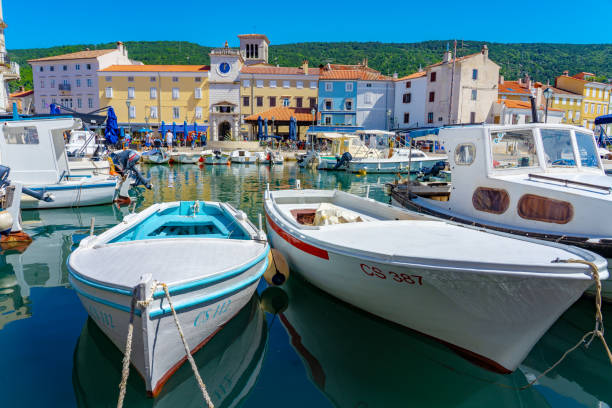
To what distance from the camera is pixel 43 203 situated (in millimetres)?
15336

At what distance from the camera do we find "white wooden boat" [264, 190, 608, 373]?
15.2 feet

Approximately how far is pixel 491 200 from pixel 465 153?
1.26m

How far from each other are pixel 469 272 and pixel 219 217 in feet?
20.3

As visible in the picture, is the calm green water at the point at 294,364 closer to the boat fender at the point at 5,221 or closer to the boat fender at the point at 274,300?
the boat fender at the point at 274,300

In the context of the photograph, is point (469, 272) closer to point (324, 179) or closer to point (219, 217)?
point (219, 217)

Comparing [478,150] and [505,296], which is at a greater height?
[478,150]

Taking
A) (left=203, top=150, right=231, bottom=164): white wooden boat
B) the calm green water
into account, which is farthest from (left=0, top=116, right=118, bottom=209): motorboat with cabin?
(left=203, top=150, right=231, bottom=164): white wooden boat

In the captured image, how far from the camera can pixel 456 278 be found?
16.0 ft

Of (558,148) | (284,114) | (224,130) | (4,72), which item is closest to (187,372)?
(558,148)

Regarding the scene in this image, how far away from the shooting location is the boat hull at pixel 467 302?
4680 millimetres

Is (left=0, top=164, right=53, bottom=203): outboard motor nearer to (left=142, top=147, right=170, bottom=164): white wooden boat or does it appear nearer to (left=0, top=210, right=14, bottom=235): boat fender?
(left=0, top=210, right=14, bottom=235): boat fender

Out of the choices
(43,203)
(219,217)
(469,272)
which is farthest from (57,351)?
(43,203)

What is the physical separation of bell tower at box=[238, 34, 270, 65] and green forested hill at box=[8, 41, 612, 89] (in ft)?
71.1

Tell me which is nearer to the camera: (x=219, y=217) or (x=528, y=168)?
(x=528, y=168)
